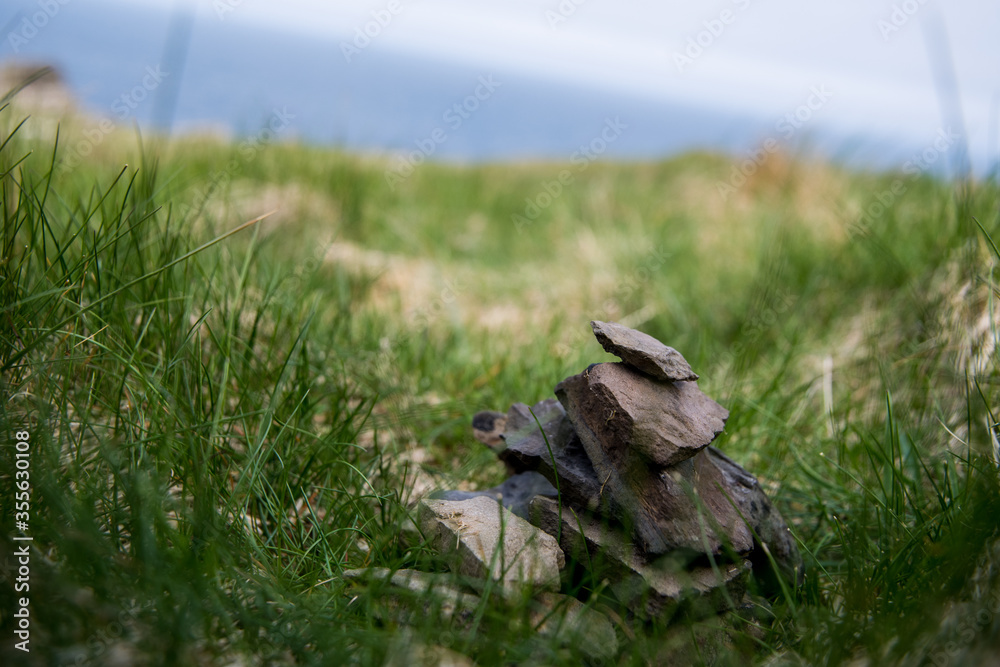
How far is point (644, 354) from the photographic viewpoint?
1.66 meters

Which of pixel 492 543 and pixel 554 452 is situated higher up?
pixel 554 452

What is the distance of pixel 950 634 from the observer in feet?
4.23

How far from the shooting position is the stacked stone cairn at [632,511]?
1568mm

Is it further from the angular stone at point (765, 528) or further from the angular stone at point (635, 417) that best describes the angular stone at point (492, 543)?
the angular stone at point (765, 528)

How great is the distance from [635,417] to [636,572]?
35 centimetres

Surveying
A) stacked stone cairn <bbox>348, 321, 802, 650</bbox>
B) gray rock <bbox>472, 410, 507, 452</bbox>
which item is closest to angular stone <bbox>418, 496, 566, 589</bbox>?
stacked stone cairn <bbox>348, 321, 802, 650</bbox>

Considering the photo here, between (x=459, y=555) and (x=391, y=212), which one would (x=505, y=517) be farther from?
(x=391, y=212)

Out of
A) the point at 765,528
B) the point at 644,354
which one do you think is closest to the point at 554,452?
the point at 644,354

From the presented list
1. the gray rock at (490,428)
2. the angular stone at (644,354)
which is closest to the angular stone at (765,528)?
the angular stone at (644,354)

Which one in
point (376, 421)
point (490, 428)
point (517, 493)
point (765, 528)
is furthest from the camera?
point (376, 421)

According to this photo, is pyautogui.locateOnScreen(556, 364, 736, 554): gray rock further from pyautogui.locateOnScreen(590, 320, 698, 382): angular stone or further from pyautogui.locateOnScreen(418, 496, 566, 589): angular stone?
pyautogui.locateOnScreen(418, 496, 566, 589): angular stone

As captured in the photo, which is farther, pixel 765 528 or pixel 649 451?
pixel 765 528

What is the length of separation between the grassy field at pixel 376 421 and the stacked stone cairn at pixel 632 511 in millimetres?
93

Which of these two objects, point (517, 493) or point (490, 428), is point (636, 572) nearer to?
point (517, 493)
